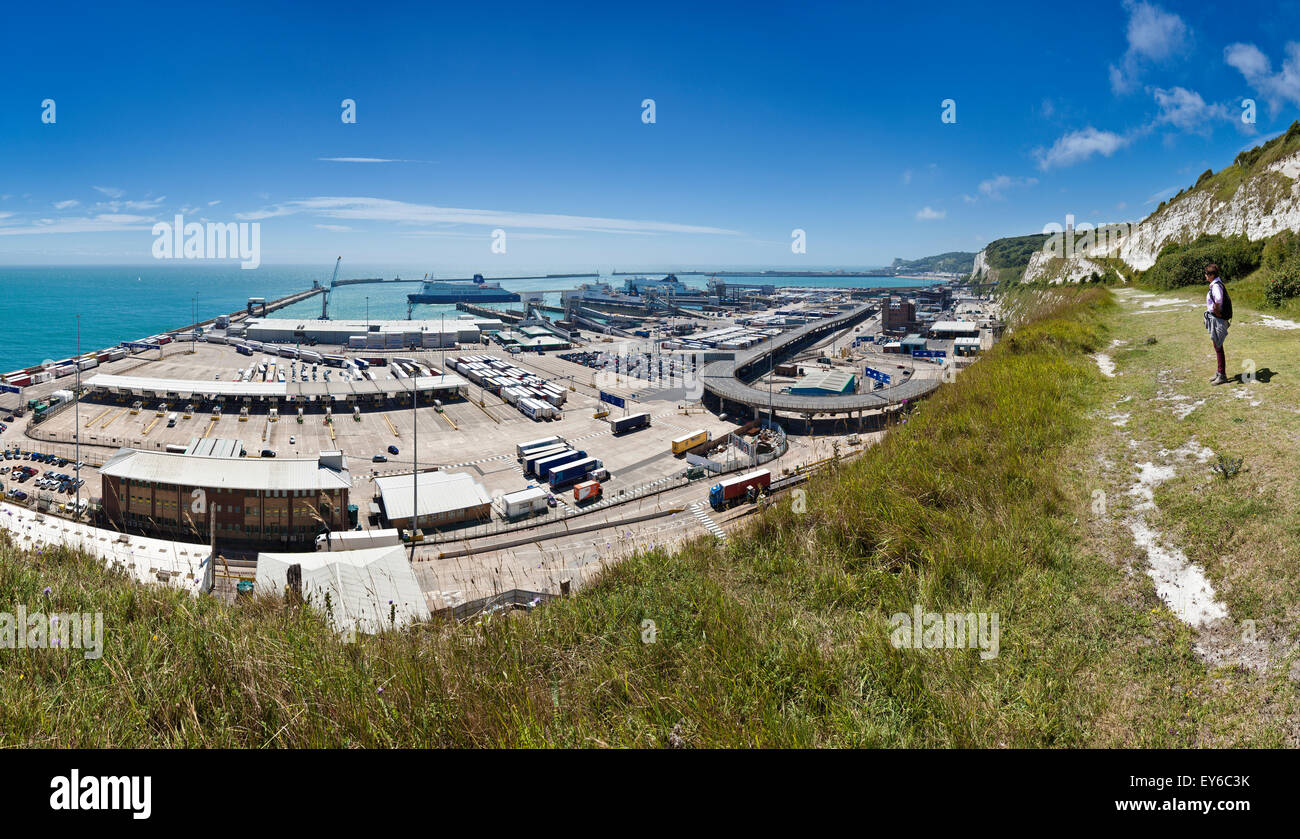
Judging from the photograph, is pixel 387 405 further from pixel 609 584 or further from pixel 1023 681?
pixel 1023 681

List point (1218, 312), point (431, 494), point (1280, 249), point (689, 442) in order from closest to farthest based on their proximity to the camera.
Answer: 1. point (1218, 312)
2. point (1280, 249)
3. point (431, 494)
4. point (689, 442)

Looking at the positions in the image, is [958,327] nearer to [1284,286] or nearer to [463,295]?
[1284,286]

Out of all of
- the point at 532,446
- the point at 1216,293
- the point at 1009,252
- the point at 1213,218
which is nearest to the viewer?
the point at 1216,293

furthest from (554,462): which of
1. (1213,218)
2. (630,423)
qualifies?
(1213,218)

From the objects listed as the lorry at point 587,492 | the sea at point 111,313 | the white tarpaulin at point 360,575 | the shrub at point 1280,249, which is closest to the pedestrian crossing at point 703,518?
the lorry at point 587,492

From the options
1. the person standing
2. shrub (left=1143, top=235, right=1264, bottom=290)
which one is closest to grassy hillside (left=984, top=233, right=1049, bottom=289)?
shrub (left=1143, top=235, right=1264, bottom=290)

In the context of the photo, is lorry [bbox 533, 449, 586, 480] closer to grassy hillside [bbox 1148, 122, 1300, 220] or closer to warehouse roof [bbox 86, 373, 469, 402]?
warehouse roof [bbox 86, 373, 469, 402]

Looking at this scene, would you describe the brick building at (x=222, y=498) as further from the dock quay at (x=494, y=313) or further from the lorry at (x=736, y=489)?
the dock quay at (x=494, y=313)
